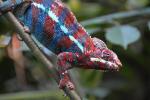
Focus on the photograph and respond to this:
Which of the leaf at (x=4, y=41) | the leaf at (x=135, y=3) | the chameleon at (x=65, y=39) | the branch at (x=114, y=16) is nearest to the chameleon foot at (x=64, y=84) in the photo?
the chameleon at (x=65, y=39)

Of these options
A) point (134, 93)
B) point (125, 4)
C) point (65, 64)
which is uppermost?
point (65, 64)

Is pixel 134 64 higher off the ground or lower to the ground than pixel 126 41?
lower

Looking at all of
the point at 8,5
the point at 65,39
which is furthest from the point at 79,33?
the point at 8,5

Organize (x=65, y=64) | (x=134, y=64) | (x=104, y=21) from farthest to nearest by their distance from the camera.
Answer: (x=134, y=64) < (x=104, y=21) < (x=65, y=64)

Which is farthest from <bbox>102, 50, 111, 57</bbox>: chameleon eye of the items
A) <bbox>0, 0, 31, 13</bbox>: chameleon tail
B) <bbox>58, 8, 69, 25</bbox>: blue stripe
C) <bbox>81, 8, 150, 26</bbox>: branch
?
<bbox>81, 8, 150, 26</bbox>: branch

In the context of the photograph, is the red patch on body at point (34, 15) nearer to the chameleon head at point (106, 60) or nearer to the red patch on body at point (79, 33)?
the red patch on body at point (79, 33)

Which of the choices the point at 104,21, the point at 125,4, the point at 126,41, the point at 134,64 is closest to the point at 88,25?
the point at 104,21

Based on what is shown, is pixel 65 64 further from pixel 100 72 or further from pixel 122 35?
pixel 100 72

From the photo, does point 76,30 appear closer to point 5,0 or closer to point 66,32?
point 66,32
